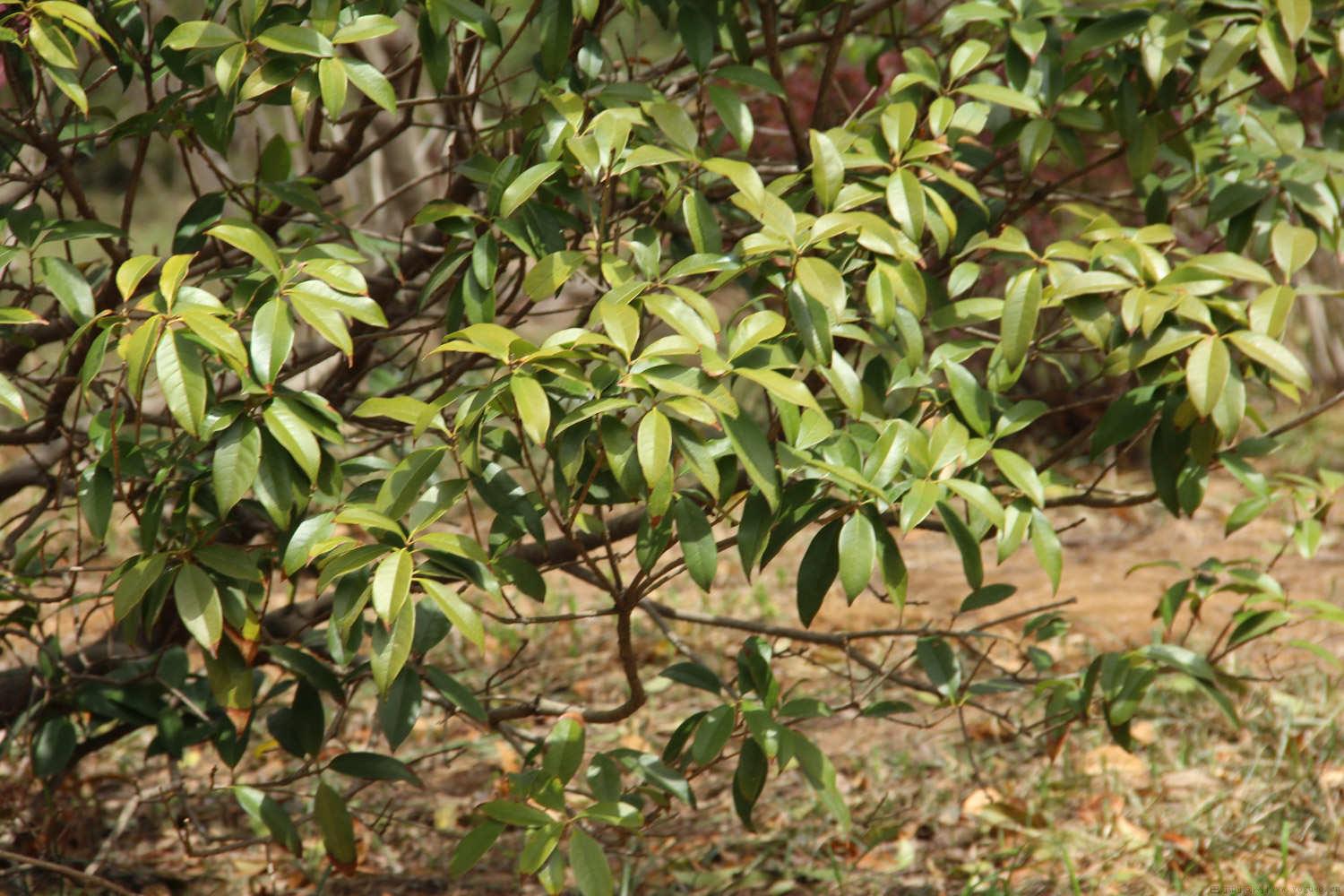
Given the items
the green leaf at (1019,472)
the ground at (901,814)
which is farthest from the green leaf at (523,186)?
the ground at (901,814)

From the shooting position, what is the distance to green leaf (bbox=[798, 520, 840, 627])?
1.78 meters

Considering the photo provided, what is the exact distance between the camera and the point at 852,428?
6.04 ft

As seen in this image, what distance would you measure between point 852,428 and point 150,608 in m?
1.00

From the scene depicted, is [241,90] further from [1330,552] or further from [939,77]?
[1330,552]

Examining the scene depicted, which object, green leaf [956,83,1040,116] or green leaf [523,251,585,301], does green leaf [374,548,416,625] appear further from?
green leaf [956,83,1040,116]

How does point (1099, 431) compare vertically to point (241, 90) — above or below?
below

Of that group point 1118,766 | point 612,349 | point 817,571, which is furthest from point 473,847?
point 1118,766

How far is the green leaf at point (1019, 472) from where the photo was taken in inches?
71.4

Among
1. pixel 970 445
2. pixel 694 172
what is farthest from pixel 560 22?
pixel 970 445

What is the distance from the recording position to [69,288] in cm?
180

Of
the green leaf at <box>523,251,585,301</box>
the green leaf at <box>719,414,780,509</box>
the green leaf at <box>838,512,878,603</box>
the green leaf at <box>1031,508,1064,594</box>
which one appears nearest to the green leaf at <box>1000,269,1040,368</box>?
the green leaf at <box>1031,508,1064,594</box>

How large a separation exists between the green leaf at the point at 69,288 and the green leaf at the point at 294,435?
0.36 m

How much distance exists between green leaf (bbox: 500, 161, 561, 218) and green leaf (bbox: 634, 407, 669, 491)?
1.53 ft

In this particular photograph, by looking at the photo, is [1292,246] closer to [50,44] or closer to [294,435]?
[294,435]
